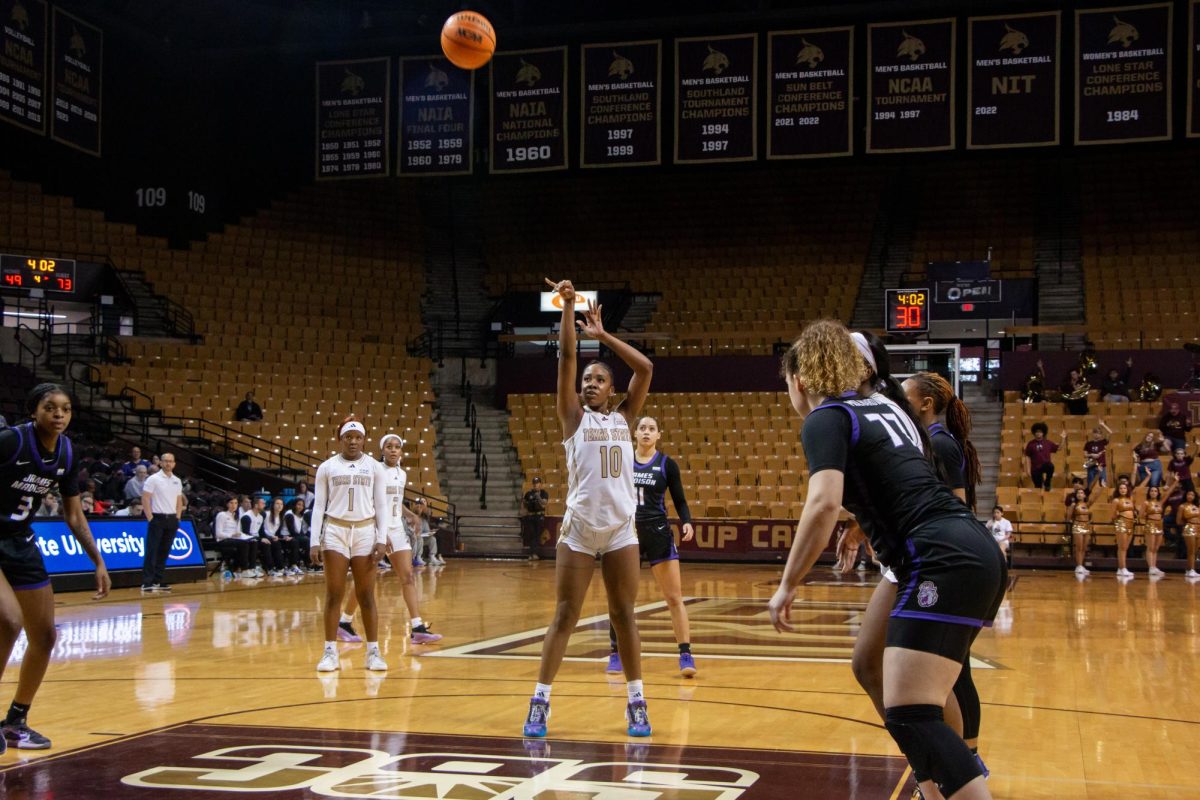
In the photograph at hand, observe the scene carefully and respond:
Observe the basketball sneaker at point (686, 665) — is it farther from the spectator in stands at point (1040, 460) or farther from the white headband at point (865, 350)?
the spectator in stands at point (1040, 460)

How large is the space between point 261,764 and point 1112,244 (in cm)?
2871

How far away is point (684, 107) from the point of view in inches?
953

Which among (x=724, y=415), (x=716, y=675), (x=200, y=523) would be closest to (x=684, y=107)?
(x=724, y=415)

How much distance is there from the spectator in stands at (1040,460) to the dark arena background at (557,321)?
0.12 metres

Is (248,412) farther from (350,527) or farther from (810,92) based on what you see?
(350,527)

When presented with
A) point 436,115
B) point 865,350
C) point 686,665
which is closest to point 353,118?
point 436,115

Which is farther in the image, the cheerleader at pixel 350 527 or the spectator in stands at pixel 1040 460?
the spectator in stands at pixel 1040 460

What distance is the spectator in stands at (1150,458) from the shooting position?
21.4 m

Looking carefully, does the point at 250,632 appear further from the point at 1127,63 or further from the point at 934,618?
the point at 1127,63

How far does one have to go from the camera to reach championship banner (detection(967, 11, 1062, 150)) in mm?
22797

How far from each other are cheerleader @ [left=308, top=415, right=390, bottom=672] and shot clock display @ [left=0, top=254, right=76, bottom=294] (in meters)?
16.9

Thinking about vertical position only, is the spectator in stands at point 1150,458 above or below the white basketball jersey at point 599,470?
below

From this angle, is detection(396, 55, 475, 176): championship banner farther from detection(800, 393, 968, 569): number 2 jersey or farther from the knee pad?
the knee pad

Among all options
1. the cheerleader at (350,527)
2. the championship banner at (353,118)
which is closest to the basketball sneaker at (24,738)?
the cheerleader at (350,527)
